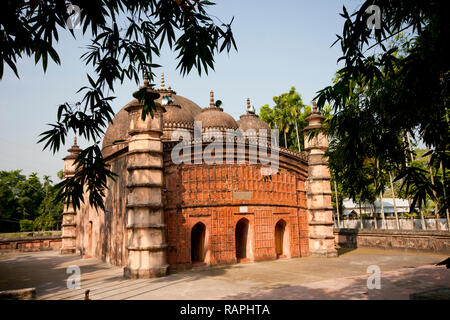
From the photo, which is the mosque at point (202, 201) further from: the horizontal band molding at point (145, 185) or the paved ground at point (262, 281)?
the paved ground at point (262, 281)

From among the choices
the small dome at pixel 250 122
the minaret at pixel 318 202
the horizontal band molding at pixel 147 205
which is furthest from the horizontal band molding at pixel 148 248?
the small dome at pixel 250 122

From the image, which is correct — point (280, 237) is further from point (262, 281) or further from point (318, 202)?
point (262, 281)

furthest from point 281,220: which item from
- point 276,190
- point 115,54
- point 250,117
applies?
point 115,54

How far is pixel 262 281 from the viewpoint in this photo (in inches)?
397

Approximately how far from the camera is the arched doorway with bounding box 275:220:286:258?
50.7 feet

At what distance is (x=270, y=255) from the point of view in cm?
1427

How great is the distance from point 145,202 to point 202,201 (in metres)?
2.52

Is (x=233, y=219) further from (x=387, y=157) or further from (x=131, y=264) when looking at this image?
(x=387, y=157)

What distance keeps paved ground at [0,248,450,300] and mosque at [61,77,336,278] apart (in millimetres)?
860

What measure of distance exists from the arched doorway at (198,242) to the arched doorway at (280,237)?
12.4 feet

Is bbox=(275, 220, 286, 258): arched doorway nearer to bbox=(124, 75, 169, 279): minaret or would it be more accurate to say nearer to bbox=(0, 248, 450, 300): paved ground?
bbox=(0, 248, 450, 300): paved ground

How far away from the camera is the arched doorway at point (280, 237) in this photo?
50.7 feet

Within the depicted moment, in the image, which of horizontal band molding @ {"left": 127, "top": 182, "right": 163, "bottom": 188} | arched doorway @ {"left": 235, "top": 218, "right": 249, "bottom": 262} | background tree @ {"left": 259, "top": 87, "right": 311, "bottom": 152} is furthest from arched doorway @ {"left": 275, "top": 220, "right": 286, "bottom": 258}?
background tree @ {"left": 259, "top": 87, "right": 311, "bottom": 152}

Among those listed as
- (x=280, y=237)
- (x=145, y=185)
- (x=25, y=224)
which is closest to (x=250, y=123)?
(x=280, y=237)
